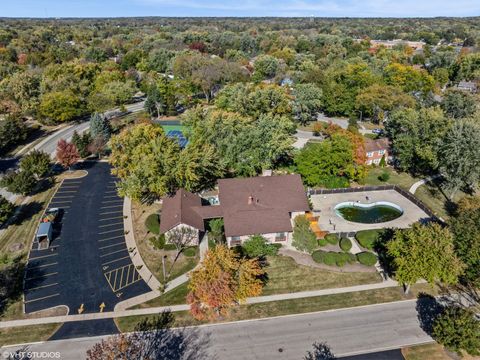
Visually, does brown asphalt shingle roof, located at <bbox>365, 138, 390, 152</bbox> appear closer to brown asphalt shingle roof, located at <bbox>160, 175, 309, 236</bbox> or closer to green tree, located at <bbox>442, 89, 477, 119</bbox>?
green tree, located at <bbox>442, 89, 477, 119</bbox>

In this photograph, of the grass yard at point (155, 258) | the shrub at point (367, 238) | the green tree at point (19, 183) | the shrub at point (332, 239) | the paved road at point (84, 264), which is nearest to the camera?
the paved road at point (84, 264)

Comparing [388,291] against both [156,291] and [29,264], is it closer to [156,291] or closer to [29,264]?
[156,291]

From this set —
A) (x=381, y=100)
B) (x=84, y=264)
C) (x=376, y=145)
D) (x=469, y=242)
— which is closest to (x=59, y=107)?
(x=84, y=264)

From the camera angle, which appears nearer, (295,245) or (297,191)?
(295,245)

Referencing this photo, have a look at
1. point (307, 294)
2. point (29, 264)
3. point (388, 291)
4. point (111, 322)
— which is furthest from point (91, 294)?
point (388, 291)

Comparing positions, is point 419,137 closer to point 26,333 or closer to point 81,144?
point 26,333

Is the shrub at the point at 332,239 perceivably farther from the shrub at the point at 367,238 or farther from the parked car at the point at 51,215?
the parked car at the point at 51,215

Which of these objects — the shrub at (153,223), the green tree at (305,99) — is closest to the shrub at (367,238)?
the shrub at (153,223)
